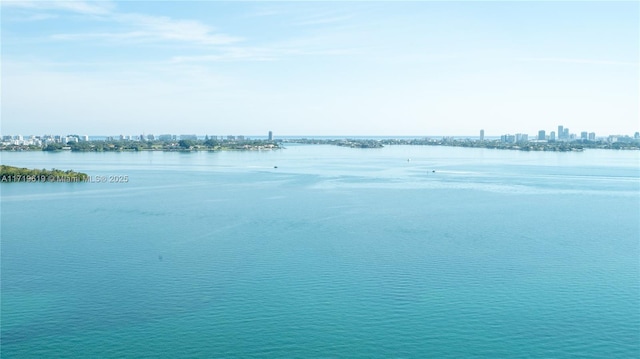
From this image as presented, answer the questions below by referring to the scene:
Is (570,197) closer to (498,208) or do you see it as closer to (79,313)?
(498,208)

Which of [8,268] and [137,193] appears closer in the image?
[8,268]

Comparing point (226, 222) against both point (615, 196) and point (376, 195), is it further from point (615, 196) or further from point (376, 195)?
point (615, 196)

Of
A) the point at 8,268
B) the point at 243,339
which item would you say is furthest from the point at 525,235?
the point at 8,268

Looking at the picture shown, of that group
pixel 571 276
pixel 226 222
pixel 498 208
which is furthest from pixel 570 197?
pixel 226 222

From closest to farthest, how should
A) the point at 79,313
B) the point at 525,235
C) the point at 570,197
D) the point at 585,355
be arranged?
the point at 585,355 < the point at 79,313 < the point at 525,235 < the point at 570,197

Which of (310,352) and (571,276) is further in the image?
(571,276)

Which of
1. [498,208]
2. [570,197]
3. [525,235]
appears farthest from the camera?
[570,197]
